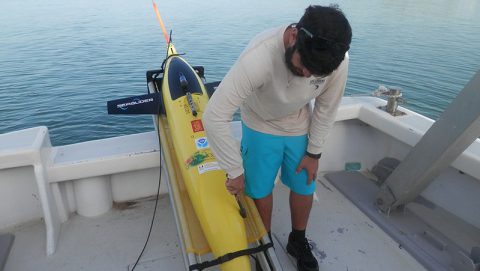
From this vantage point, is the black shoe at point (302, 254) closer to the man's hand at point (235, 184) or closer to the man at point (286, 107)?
the man at point (286, 107)

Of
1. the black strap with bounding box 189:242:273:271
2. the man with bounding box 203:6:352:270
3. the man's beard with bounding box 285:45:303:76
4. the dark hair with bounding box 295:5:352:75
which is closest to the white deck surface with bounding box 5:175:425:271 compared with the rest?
the man with bounding box 203:6:352:270

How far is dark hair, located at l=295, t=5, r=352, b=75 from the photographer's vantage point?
134cm

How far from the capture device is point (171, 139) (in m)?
2.72

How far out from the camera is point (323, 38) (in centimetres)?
134

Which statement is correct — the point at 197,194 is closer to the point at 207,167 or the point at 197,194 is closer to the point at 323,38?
the point at 207,167

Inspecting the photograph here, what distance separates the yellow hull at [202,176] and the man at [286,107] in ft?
0.61

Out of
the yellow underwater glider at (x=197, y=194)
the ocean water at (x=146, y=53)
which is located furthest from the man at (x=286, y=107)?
the ocean water at (x=146, y=53)

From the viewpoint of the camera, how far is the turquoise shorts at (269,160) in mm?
1952

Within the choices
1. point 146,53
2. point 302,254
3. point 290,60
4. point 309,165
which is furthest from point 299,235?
point 146,53

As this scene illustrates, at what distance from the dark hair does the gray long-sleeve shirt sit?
229mm

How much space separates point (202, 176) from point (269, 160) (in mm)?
428

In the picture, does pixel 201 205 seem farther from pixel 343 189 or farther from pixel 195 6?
pixel 195 6

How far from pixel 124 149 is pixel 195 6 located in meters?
22.7

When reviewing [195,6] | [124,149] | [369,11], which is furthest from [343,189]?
[195,6]
